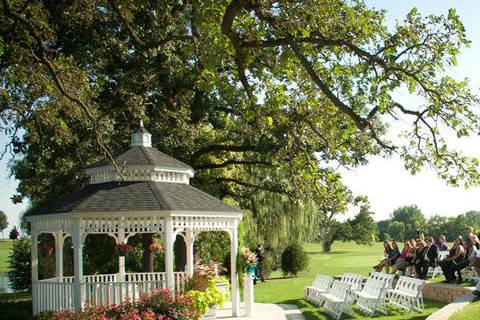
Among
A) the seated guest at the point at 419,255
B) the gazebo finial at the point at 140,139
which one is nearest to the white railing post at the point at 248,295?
the gazebo finial at the point at 140,139

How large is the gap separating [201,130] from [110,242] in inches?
254

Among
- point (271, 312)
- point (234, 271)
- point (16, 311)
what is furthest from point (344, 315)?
point (16, 311)

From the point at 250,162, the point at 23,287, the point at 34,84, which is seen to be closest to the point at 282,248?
the point at 250,162

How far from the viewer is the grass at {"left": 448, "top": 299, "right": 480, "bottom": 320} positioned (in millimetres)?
11593

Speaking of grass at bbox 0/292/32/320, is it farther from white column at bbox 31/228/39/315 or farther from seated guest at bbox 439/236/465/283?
seated guest at bbox 439/236/465/283

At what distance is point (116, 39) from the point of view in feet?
73.1

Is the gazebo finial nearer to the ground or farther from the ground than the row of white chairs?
farther from the ground

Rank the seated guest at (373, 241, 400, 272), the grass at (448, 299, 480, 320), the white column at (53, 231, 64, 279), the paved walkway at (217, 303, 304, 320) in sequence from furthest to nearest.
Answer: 1. the seated guest at (373, 241, 400, 272)
2. the white column at (53, 231, 64, 279)
3. the paved walkway at (217, 303, 304, 320)
4. the grass at (448, 299, 480, 320)

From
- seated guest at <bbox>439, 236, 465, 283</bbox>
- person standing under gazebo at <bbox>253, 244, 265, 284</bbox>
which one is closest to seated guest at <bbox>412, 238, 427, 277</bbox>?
seated guest at <bbox>439, 236, 465, 283</bbox>

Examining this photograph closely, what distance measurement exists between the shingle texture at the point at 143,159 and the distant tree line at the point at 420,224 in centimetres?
4021

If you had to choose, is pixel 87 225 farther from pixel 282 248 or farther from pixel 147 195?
pixel 282 248

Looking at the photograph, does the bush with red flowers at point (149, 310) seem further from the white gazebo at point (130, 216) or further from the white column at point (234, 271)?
the white column at point (234, 271)

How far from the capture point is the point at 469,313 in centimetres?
1210

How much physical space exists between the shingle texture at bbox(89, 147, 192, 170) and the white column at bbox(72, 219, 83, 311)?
249 centimetres
